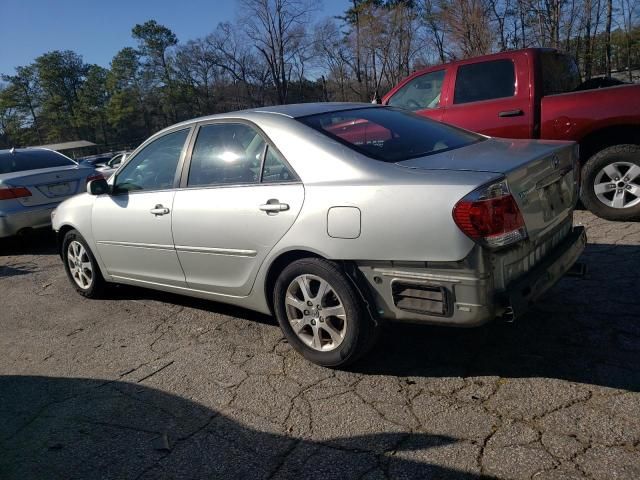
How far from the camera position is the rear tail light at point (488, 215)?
2.43 m

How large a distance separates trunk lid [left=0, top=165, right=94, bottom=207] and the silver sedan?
3.71 meters

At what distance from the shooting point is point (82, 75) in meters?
74.9

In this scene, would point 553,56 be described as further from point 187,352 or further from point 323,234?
point 187,352

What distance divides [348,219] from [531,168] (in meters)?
1.00

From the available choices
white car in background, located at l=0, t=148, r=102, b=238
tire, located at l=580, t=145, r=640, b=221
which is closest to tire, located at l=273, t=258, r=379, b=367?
tire, located at l=580, t=145, r=640, b=221

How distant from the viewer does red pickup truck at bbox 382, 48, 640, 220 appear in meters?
5.17

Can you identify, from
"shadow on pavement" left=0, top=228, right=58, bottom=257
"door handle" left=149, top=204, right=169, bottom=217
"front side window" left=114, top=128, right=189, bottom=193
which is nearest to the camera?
"door handle" left=149, top=204, right=169, bottom=217

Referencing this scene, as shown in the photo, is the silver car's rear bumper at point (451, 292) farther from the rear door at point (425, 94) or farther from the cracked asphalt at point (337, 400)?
the rear door at point (425, 94)

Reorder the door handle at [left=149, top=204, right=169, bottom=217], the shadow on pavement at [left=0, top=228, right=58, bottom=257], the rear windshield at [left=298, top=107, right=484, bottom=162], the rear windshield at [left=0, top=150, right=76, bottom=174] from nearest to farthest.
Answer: the rear windshield at [left=298, top=107, right=484, bottom=162] < the door handle at [left=149, top=204, right=169, bottom=217] < the shadow on pavement at [left=0, top=228, right=58, bottom=257] < the rear windshield at [left=0, top=150, right=76, bottom=174]

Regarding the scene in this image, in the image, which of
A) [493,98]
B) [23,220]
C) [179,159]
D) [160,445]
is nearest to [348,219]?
[160,445]

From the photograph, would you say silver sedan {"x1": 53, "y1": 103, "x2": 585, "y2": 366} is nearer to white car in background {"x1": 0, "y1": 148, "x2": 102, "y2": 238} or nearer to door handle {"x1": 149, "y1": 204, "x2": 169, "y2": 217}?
door handle {"x1": 149, "y1": 204, "x2": 169, "y2": 217}

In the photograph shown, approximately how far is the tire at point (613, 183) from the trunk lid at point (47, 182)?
6614 mm

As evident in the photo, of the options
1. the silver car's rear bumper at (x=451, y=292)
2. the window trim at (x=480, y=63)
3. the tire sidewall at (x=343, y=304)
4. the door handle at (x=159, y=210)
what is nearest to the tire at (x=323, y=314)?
the tire sidewall at (x=343, y=304)

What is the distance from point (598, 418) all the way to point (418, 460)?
855 mm
